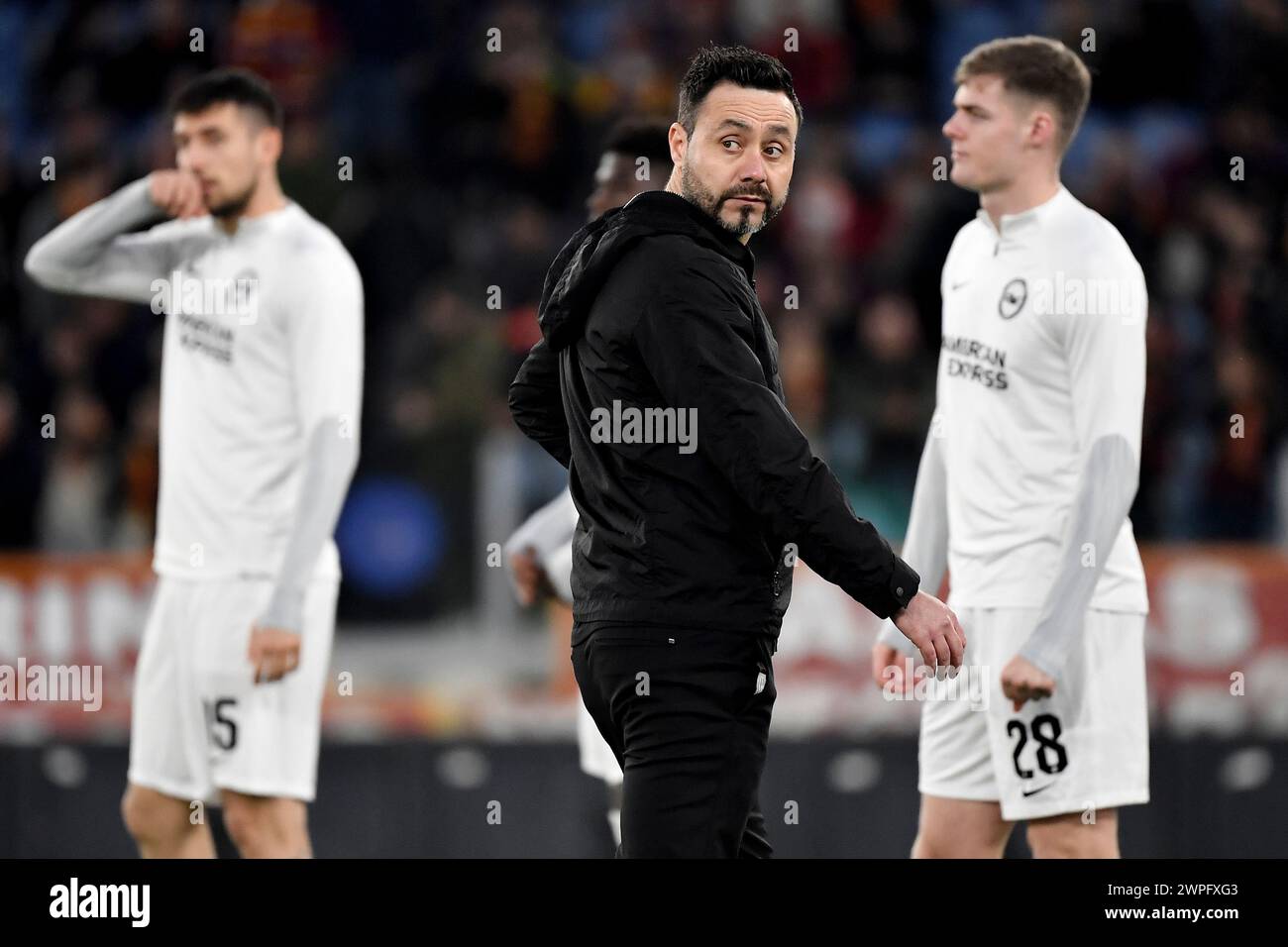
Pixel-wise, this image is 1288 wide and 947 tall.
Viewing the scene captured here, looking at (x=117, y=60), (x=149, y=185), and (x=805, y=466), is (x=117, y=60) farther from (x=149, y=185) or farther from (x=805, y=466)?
(x=805, y=466)

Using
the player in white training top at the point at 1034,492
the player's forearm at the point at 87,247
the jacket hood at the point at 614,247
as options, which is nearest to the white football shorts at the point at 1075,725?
the player in white training top at the point at 1034,492

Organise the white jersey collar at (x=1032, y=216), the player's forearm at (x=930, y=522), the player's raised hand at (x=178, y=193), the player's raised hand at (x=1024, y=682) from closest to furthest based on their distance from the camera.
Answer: the player's raised hand at (x=1024, y=682)
the white jersey collar at (x=1032, y=216)
the player's forearm at (x=930, y=522)
the player's raised hand at (x=178, y=193)

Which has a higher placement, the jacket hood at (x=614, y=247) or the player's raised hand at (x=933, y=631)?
the jacket hood at (x=614, y=247)

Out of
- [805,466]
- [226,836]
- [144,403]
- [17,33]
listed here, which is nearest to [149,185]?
[226,836]

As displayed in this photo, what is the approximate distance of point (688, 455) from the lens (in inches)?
159

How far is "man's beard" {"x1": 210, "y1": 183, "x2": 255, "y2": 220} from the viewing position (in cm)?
588

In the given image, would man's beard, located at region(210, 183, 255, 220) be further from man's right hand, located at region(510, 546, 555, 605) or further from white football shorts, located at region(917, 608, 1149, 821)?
white football shorts, located at region(917, 608, 1149, 821)

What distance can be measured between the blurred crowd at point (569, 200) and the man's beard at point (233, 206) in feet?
9.11

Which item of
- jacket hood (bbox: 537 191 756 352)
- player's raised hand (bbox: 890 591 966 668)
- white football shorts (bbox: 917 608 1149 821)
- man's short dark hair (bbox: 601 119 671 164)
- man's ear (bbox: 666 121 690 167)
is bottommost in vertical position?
white football shorts (bbox: 917 608 1149 821)

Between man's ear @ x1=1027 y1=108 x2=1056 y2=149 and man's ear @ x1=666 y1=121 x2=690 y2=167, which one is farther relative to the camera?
man's ear @ x1=1027 y1=108 x2=1056 y2=149

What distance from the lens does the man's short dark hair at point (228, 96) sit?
233 inches

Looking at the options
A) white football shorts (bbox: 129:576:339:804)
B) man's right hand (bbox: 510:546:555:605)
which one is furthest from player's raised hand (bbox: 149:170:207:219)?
man's right hand (bbox: 510:546:555:605)

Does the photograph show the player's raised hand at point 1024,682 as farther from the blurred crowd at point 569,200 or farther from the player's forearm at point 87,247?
the blurred crowd at point 569,200

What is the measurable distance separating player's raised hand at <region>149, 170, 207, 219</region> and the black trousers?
95.5 inches
